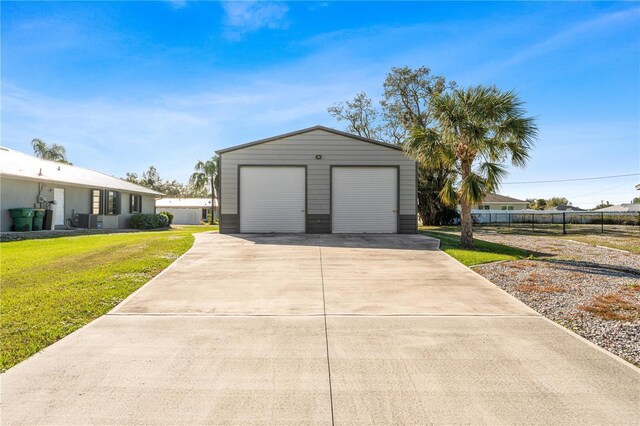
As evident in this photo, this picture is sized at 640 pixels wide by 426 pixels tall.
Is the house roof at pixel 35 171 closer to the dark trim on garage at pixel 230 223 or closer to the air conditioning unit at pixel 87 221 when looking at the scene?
the air conditioning unit at pixel 87 221

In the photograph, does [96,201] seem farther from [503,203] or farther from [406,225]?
[503,203]

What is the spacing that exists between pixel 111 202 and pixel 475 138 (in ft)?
66.8

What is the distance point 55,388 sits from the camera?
2.66 meters

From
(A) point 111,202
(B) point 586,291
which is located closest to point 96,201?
(A) point 111,202

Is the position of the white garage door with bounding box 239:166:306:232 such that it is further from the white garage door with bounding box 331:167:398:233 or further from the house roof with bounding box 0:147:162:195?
the house roof with bounding box 0:147:162:195

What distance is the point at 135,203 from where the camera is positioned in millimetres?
23219

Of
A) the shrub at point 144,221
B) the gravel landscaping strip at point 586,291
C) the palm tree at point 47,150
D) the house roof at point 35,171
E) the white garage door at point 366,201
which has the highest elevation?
the palm tree at point 47,150

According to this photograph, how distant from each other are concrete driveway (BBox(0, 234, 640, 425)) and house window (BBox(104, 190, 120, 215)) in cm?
1724

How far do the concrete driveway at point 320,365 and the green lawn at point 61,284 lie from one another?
0.29 metres

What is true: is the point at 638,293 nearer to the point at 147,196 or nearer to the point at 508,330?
the point at 508,330

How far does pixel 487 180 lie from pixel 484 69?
5.39 m

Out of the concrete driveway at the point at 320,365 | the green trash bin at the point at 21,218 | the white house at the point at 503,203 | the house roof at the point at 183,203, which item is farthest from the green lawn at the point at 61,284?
the white house at the point at 503,203

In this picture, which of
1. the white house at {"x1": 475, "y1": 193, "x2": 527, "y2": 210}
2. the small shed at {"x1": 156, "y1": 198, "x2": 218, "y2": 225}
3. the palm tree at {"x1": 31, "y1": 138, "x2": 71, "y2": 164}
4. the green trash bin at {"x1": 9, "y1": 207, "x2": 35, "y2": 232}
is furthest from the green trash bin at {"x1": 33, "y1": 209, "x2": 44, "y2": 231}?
the white house at {"x1": 475, "y1": 193, "x2": 527, "y2": 210}

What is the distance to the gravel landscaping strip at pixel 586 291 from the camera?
12.6 feet
